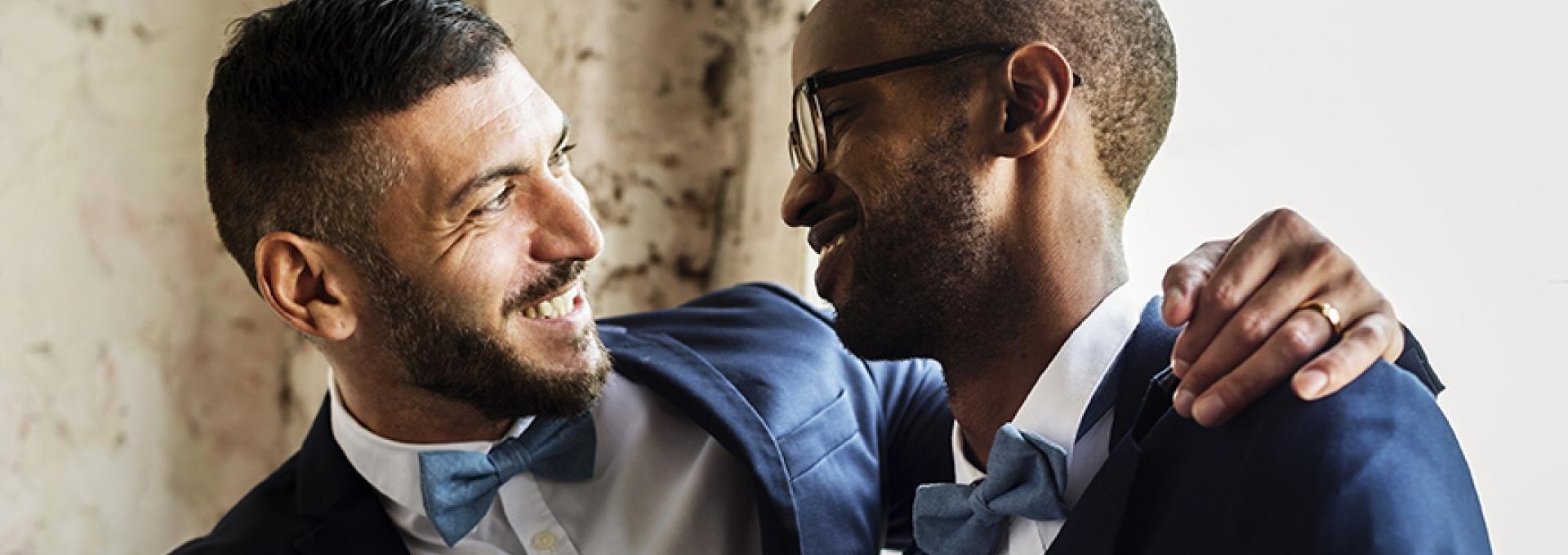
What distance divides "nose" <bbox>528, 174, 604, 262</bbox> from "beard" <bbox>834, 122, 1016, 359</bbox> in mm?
423

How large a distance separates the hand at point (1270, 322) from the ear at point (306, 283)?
42.9 inches

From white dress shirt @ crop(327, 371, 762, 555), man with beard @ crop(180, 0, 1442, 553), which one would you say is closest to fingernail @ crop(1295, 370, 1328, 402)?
man with beard @ crop(180, 0, 1442, 553)

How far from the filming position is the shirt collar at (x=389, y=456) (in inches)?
74.3

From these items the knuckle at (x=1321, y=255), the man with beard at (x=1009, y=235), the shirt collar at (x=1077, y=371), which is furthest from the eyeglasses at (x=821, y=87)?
the knuckle at (x=1321, y=255)

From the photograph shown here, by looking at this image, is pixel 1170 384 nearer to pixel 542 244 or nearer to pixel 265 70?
pixel 542 244

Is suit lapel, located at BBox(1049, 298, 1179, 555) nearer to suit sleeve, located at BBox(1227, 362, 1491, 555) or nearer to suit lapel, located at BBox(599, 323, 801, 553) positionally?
suit sleeve, located at BBox(1227, 362, 1491, 555)

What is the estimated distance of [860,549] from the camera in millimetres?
1854

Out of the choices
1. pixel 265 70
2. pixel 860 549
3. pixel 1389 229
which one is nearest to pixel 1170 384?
pixel 1389 229

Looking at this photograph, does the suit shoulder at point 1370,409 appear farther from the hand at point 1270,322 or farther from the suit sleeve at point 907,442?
the suit sleeve at point 907,442

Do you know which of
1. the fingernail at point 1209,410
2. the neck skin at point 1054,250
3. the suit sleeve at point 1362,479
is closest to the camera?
the suit sleeve at point 1362,479

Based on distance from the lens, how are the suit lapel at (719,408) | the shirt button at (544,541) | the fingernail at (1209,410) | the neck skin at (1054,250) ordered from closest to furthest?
1. the fingernail at (1209,410)
2. the neck skin at (1054,250)
3. the suit lapel at (719,408)
4. the shirt button at (544,541)

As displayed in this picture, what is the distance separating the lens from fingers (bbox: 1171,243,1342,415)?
46.5 inches

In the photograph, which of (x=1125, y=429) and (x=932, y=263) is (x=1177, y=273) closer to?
(x=1125, y=429)

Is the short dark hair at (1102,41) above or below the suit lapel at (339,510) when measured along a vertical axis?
above
